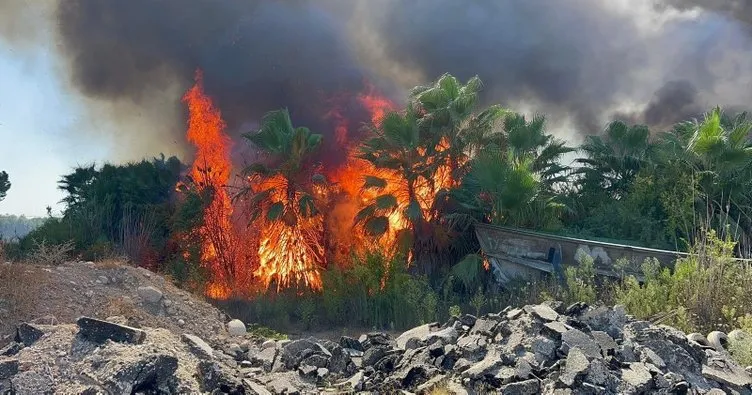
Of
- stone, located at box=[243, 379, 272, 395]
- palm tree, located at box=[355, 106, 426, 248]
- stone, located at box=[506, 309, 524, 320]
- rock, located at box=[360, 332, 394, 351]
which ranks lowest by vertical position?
stone, located at box=[243, 379, 272, 395]

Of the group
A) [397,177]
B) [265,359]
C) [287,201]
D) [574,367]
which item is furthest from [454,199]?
[574,367]

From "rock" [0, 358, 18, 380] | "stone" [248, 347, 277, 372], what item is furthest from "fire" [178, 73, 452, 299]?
"rock" [0, 358, 18, 380]

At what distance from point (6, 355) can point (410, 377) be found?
4.54m

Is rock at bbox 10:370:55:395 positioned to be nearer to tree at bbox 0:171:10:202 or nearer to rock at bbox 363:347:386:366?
rock at bbox 363:347:386:366

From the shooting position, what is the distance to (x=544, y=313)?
26.1ft

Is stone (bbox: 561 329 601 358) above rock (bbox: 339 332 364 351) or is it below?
above

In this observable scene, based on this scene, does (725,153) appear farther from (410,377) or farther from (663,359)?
(410,377)

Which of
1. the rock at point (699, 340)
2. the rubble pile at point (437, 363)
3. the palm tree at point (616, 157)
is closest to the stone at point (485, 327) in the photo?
the rubble pile at point (437, 363)

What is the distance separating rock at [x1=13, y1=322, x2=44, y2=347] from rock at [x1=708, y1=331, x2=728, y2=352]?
26.6 feet

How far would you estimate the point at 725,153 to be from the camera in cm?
1530

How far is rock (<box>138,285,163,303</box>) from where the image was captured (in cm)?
1212

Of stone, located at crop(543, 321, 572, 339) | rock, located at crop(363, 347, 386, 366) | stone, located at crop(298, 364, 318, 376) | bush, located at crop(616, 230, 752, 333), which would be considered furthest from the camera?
bush, located at crop(616, 230, 752, 333)

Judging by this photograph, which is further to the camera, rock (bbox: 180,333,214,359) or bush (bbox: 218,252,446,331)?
bush (bbox: 218,252,446,331)

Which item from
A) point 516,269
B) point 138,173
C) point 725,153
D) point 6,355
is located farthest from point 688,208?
point 138,173
